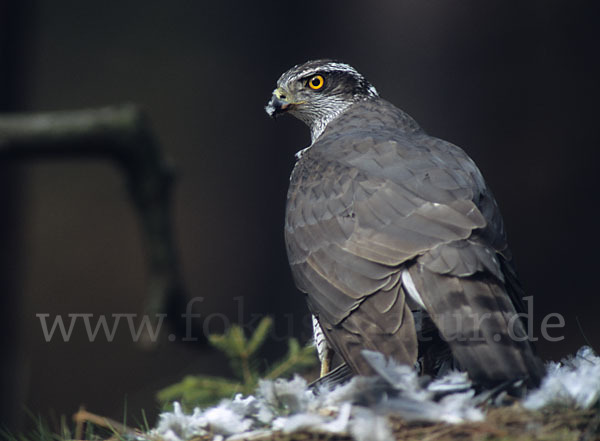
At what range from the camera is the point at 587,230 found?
545cm

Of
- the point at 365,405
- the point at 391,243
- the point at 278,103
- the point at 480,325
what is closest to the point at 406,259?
the point at 391,243

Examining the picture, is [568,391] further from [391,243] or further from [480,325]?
[391,243]

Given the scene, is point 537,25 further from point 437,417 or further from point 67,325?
point 67,325

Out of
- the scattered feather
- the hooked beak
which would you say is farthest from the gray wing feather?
the hooked beak

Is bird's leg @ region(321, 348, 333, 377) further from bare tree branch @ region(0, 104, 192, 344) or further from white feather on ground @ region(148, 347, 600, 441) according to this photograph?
bare tree branch @ region(0, 104, 192, 344)

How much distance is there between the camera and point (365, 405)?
222 centimetres

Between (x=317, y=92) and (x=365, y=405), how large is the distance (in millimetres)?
2407

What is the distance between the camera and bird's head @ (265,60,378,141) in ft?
13.6

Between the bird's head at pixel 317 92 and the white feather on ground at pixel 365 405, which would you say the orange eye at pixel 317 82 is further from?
the white feather on ground at pixel 365 405

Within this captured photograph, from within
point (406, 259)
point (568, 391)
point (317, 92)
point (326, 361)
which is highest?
point (317, 92)

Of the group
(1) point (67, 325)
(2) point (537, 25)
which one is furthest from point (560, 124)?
(1) point (67, 325)

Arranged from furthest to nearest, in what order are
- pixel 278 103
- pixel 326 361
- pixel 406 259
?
pixel 278 103
pixel 326 361
pixel 406 259

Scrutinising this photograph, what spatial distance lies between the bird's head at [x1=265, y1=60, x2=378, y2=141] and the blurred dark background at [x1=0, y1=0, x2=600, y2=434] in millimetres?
1254

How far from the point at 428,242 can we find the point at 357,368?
1.79 ft
